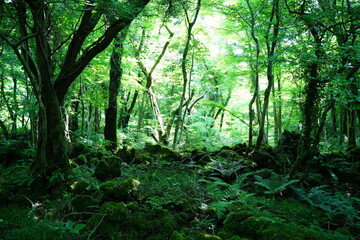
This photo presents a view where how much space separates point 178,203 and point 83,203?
169 centimetres

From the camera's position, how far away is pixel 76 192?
186 inches

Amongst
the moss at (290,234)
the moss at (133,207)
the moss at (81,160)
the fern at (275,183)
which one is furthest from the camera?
the moss at (81,160)

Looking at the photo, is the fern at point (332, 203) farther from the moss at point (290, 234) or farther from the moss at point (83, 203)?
the moss at point (83, 203)

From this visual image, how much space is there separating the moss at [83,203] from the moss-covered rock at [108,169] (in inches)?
53.2

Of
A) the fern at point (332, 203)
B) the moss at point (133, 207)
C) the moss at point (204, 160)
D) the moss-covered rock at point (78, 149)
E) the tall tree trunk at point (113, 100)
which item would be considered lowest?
the fern at point (332, 203)

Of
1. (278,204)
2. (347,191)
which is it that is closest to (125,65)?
(278,204)

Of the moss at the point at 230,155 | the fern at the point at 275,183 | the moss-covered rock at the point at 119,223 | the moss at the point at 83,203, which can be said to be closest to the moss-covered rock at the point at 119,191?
the moss at the point at 83,203

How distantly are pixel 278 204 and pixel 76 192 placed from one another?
4215 mm

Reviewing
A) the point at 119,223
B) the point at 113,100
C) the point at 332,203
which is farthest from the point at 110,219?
the point at 113,100

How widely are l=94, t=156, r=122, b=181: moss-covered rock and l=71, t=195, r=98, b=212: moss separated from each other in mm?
1352

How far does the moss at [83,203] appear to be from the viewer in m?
4.12

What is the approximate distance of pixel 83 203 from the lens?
4199 mm

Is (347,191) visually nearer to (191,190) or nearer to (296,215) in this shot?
(296,215)

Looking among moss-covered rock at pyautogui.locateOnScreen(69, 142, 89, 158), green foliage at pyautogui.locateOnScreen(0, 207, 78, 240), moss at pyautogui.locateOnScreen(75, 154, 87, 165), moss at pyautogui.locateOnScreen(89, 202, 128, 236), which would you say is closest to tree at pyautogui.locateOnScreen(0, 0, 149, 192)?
green foliage at pyautogui.locateOnScreen(0, 207, 78, 240)
